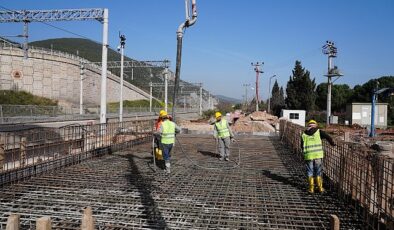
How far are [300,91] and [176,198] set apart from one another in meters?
50.2

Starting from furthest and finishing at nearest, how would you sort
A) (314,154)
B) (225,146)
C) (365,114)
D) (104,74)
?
(365,114) < (104,74) < (225,146) < (314,154)

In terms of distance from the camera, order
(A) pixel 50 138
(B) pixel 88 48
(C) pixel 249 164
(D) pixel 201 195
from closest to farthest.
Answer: (D) pixel 201 195, (A) pixel 50 138, (C) pixel 249 164, (B) pixel 88 48

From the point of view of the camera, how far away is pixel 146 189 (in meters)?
7.17

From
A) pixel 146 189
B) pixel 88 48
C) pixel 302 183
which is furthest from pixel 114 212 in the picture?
pixel 88 48

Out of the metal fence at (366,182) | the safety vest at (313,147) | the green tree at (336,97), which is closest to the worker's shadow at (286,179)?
the metal fence at (366,182)

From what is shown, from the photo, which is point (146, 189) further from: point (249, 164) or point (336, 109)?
point (336, 109)

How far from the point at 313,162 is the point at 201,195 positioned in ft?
7.08

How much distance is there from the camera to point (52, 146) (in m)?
9.52

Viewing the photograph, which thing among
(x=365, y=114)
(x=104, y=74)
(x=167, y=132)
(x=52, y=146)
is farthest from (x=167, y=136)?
(x=365, y=114)

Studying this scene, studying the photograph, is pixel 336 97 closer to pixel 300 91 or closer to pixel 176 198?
pixel 300 91

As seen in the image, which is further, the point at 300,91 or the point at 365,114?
the point at 300,91

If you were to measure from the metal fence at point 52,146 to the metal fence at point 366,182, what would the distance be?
20.5 ft

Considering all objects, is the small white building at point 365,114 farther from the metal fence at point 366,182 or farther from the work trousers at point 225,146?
the metal fence at point 366,182

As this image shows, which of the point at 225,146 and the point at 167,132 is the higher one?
the point at 167,132
